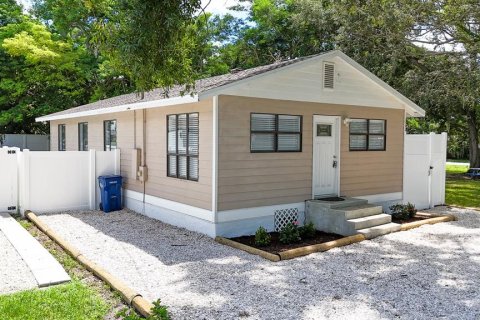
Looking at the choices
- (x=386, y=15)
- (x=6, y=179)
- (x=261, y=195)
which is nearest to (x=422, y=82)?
(x=386, y=15)

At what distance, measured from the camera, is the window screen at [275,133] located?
859 cm

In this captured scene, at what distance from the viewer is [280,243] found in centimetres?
800

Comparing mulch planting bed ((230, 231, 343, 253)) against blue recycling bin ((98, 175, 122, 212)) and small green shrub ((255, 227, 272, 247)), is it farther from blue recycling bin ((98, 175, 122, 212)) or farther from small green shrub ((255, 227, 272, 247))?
blue recycling bin ((98, 175, 122, 212))

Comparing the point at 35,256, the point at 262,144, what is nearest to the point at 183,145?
the point at 262,144

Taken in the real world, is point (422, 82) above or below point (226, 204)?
above

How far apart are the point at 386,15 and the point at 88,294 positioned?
48.6 feet

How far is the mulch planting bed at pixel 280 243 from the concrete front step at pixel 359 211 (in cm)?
50

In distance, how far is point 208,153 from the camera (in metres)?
8.26

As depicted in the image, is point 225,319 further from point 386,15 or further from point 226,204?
point 386,15

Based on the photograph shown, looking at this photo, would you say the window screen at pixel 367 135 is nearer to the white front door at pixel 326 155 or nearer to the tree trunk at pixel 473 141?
the white front door at pixel 326 155

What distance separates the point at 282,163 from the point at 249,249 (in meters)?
2.29

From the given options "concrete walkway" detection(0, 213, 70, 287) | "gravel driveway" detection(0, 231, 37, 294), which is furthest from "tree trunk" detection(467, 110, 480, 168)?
"gravel driveway" detection(0, 231, 37, 294)

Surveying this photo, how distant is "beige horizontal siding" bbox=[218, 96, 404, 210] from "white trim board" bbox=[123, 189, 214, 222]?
0.41m

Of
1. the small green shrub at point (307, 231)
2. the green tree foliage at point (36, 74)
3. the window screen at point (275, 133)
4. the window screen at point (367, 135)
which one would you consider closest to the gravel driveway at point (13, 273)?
the window screen at point (275, 133)
